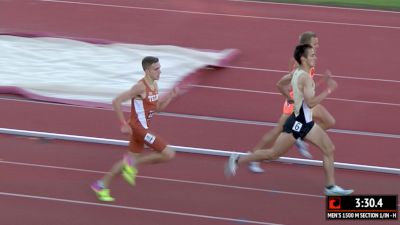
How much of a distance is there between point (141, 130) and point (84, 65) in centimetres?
451

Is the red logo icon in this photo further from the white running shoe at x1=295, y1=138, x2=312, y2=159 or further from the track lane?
the white running shoe at x1=295, y1=138, x2=312, y2=159

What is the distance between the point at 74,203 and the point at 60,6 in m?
8.61

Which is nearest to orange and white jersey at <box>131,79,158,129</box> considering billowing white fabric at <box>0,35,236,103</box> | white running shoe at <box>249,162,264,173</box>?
white running shoe at <box>249,162,264,173</box>

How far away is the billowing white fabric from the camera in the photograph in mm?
11500

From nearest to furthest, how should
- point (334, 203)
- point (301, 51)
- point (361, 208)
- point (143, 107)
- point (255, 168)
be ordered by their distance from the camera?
point (361, 208) → point (334, 203) → point (143, 107) → point (301, 51) → point (255, 168)

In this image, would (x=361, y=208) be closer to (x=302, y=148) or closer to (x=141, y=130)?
(x=302, y=148)

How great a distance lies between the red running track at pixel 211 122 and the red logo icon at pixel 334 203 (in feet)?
0.53

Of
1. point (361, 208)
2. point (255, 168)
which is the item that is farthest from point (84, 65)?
point (361, 208)

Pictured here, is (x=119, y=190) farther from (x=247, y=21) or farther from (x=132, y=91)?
(x=247, y=21)

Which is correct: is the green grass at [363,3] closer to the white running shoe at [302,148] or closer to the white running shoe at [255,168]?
the white running shoe at [302,148]

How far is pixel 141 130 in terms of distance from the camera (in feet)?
26.7

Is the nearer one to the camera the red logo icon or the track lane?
the red logo icon

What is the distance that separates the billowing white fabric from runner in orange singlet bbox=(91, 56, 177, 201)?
10.1 ft

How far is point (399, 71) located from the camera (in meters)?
12.7
